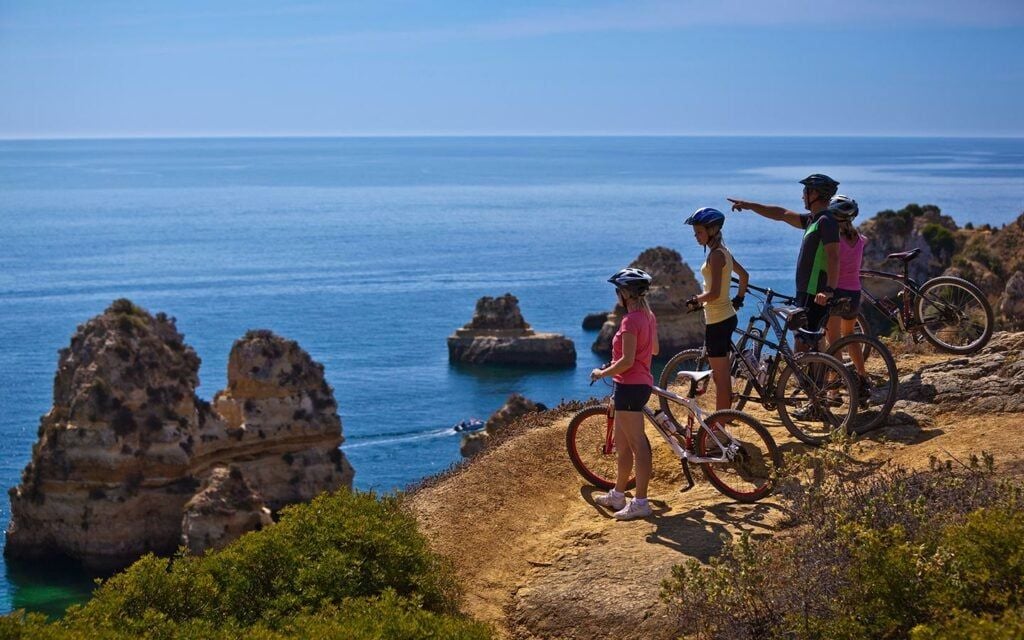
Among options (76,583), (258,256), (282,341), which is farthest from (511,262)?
(76,583)

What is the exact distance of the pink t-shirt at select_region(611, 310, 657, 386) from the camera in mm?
10820

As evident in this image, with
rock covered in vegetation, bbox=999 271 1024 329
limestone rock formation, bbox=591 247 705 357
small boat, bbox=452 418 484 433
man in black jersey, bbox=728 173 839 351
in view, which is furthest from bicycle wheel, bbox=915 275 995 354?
limestone rock formation, bbox=591 247 705 357

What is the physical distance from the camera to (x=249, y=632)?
847 cm

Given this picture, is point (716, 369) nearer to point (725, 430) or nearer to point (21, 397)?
point (725, 430)

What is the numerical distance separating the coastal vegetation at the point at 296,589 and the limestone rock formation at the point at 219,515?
27.1m

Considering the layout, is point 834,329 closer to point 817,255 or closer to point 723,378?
point 817,255

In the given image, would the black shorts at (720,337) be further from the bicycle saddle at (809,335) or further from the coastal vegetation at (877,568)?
the coastal vegetation at (877,568)

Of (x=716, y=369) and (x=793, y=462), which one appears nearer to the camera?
(x=793, y=462)

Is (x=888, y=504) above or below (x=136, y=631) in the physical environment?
above

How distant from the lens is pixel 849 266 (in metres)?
13.3

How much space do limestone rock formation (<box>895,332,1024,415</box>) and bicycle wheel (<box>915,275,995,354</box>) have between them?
0.50m

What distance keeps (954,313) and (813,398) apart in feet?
11.1

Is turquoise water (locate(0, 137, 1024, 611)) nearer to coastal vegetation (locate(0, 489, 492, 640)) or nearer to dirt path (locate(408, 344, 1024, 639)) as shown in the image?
dirt path (locate(408, 344, 1024, 639))

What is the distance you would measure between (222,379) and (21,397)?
12326 mm
